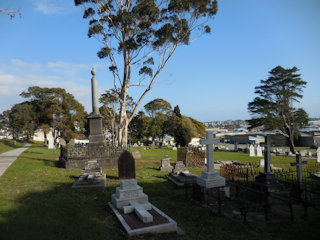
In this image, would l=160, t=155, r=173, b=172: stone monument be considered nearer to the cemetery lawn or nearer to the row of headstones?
the cemetery lawn

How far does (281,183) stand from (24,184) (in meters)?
10.2

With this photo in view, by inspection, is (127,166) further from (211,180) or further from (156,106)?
(156,106)

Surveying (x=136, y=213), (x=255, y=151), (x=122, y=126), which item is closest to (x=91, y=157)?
(x=122, y=126)

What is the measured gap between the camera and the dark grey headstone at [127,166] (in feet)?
27.4

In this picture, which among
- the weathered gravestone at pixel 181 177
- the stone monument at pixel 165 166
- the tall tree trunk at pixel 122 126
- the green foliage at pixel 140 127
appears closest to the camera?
the weathered gravestone at pixel 181 177

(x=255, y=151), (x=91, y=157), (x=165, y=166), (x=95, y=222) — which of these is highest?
(x=91, y=157)

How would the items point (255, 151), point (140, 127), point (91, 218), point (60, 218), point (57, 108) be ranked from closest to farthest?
point (60, 218)
point (91, 218)
point (255, 151)
point (57, 108)
point (140, 127)

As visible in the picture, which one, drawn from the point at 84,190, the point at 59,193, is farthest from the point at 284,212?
the point at 59,193

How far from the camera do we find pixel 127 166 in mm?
8445

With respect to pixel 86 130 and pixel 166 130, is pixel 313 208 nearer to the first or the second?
pixel 166 130

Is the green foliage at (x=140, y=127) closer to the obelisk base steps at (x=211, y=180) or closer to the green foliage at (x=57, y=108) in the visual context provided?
the green foliage at (x=57, y=108)

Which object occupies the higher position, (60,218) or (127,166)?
(127,166)

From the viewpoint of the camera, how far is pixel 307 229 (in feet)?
15.6

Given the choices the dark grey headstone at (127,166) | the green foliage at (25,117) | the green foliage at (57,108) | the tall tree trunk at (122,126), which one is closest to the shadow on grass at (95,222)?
the dark grey headstone at (127,166)
